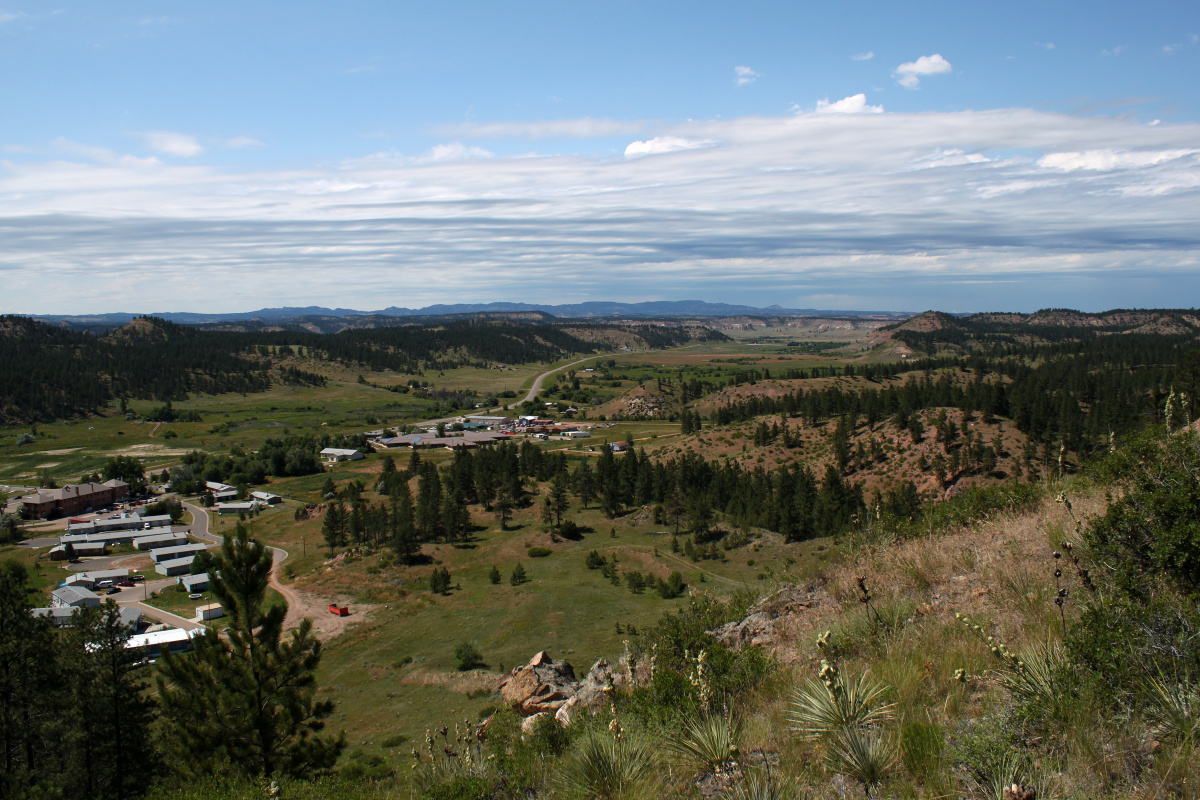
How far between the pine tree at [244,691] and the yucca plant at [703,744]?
14802 mm

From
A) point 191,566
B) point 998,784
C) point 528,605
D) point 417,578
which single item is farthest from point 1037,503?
point 191,566

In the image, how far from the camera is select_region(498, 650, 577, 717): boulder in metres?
18.0

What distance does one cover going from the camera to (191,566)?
213 feet

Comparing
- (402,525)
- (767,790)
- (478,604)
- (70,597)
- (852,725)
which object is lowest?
(478,604)

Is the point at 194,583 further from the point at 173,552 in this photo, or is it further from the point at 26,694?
the point at 26,694

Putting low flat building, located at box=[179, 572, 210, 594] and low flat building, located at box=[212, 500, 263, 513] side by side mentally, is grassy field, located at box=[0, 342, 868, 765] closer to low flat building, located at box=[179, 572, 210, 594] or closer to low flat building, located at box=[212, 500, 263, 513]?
low flat building, located at box=[179, 572, 210, 594]

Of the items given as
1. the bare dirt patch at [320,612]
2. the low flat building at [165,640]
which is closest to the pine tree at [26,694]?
the bare dirt patch at [320,612]

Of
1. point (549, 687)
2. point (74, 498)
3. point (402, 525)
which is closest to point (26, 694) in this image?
point (549, 687)

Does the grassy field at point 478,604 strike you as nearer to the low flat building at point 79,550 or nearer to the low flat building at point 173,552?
the low flat building at point 173,552

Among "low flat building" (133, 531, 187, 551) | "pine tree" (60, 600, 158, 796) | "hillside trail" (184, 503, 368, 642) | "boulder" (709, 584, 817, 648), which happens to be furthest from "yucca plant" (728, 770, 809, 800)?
"low flat building" (133, 531, 187, 551)

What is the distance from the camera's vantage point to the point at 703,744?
677 centimetres

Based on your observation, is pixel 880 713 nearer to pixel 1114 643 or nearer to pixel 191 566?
pixel 1114 643

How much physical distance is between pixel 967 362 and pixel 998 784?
197m

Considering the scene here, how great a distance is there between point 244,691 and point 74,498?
102 m
